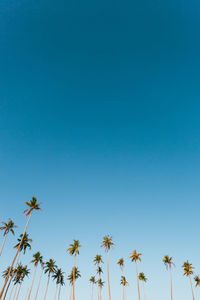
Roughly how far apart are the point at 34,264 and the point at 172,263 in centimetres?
5001

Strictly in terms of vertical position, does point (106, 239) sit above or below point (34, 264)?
above

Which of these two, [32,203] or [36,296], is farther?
[36,296]

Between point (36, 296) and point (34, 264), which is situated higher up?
point (34, 264)

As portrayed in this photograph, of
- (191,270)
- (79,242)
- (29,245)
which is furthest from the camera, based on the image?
(191,270)

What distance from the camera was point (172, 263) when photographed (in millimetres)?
64812

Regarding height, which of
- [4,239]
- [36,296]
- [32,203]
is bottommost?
[36,296]

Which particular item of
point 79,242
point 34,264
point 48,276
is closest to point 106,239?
point 79,242

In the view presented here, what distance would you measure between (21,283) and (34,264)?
1693 cm

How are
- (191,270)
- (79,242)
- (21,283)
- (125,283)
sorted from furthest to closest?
(125,283) < (21,283) < (191,270) < (79,242)

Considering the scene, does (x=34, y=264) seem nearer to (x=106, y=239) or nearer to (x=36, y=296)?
(x=36, y=296)

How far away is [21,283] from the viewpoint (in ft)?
240

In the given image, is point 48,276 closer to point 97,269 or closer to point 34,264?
point 34,264

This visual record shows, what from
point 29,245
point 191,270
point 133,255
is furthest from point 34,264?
point 191,270

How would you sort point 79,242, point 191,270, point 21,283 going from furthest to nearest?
point 21,283 < point 191,270 < point 79,242
